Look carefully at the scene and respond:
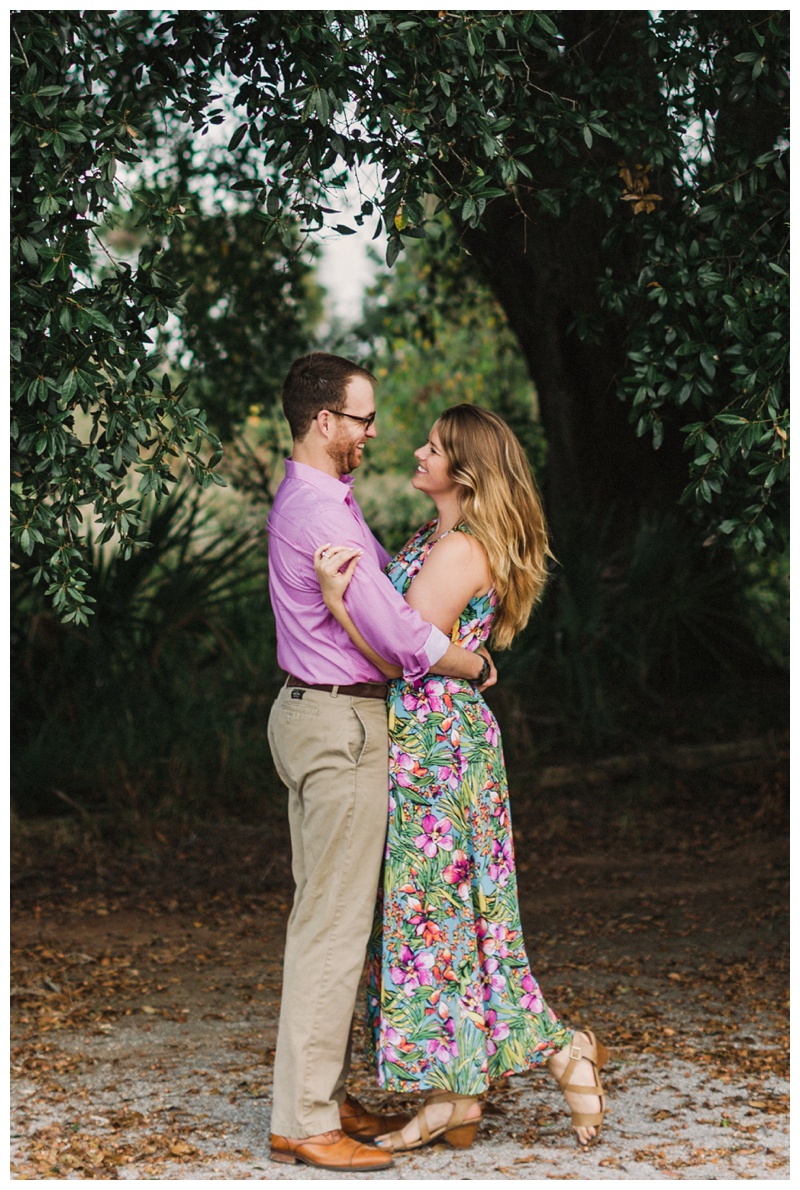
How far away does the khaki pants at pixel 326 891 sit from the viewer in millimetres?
3510

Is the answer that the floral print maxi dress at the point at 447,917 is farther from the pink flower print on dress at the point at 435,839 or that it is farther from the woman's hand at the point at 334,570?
the woman's hand at the point at 334,570

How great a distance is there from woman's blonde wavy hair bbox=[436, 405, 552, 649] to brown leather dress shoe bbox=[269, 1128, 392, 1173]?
5.12 ft

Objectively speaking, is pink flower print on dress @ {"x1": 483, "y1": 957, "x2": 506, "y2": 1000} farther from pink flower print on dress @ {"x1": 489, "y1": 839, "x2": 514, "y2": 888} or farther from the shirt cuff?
the shirt cuff

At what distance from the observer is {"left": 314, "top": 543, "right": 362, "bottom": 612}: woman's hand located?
3.38 meters

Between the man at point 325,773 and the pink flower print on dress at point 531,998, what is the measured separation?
490 mm

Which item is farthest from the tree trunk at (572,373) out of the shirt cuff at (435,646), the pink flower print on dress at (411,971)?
the pink flower print on dress at (411,971)

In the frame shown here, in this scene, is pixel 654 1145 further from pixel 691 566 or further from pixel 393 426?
pixel 393 426

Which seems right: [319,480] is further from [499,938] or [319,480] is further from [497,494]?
[499,938]

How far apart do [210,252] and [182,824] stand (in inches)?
146

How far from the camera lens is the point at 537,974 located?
5492 mm

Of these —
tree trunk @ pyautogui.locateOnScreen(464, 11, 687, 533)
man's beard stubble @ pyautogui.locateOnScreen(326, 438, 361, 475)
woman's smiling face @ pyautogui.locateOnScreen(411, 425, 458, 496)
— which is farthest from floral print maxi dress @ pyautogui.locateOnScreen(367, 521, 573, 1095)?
tree trunk @ pyautogui.locateOnScreen(464, 11, 687, 533)

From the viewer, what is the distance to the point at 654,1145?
3.63 meters

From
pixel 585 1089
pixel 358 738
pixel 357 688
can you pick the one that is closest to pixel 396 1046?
pixel 585 1089

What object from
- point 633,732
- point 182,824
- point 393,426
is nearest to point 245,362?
point 182,824
